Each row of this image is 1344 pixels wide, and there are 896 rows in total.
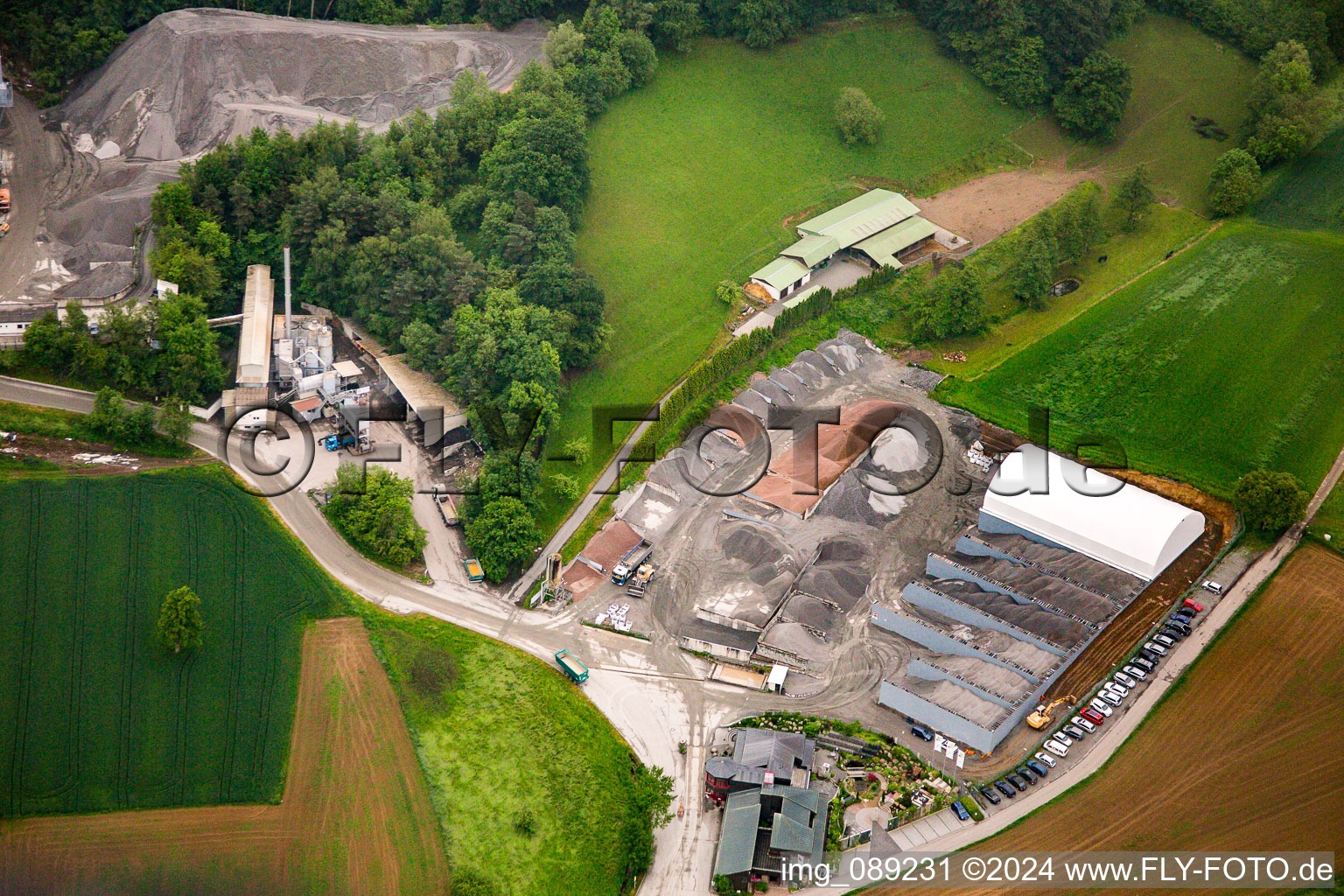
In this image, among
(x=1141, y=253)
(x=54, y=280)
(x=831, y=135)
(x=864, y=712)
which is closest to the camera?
(x=864, y=712)

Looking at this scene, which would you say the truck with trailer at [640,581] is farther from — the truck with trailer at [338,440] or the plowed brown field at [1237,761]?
the plowed brown field at [1237,761]

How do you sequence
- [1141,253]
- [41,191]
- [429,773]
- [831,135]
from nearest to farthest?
[429,773]
[41,191]
[1141,253]
[831,135]

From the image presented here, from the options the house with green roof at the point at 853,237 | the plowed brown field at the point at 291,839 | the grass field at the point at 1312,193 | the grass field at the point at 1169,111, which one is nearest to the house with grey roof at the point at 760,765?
the plowed brown field at the point at 291,839

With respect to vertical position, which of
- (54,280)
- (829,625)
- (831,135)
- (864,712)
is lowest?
(864,712)

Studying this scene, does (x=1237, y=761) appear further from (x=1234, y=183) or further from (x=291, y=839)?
(x=1234, y=183)

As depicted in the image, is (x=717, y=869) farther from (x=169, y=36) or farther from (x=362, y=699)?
(x=169, y=36)

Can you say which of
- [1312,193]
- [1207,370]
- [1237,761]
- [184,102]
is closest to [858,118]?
[1207,370]

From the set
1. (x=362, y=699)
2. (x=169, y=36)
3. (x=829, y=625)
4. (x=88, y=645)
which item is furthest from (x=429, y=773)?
(x=169, y=36)
